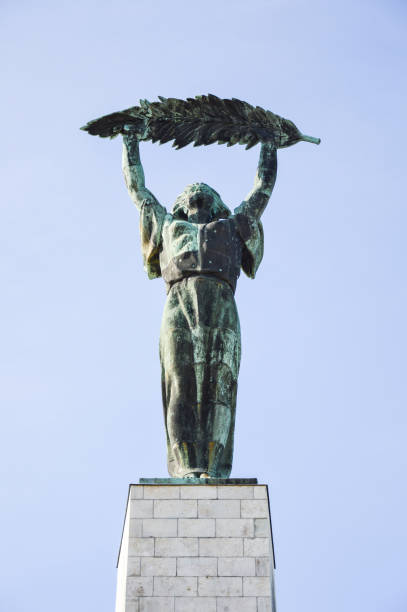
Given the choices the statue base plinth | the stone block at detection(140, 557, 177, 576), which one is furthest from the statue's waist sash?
the stone block at detection(140, 557, 177, 576)

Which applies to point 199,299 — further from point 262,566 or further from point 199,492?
point 262,566

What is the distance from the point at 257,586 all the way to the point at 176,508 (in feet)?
4.86

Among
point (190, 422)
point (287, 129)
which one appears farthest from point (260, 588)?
point (287, 129)

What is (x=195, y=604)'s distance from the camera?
16609 mm

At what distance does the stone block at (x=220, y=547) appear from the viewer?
55.9 feet

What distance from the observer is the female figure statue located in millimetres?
18578

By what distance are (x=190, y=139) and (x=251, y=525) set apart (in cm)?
693

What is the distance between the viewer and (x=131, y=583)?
55.2ft

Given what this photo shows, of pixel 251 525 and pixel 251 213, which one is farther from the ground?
pixel 251 213

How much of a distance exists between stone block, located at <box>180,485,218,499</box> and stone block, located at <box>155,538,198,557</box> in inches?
24.0

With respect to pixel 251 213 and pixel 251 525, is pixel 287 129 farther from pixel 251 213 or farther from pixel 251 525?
pixel 251 525

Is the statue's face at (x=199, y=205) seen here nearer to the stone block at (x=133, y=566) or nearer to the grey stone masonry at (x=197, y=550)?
the grey stone masonry at (x=197, y=550)

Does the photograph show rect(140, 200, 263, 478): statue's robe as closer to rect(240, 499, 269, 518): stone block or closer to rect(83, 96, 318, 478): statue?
rect(83, 96, 318, 478): statue

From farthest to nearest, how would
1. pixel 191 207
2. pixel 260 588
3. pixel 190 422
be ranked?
pixel 191 207 < pixel 190 422 < pixel 260 588
